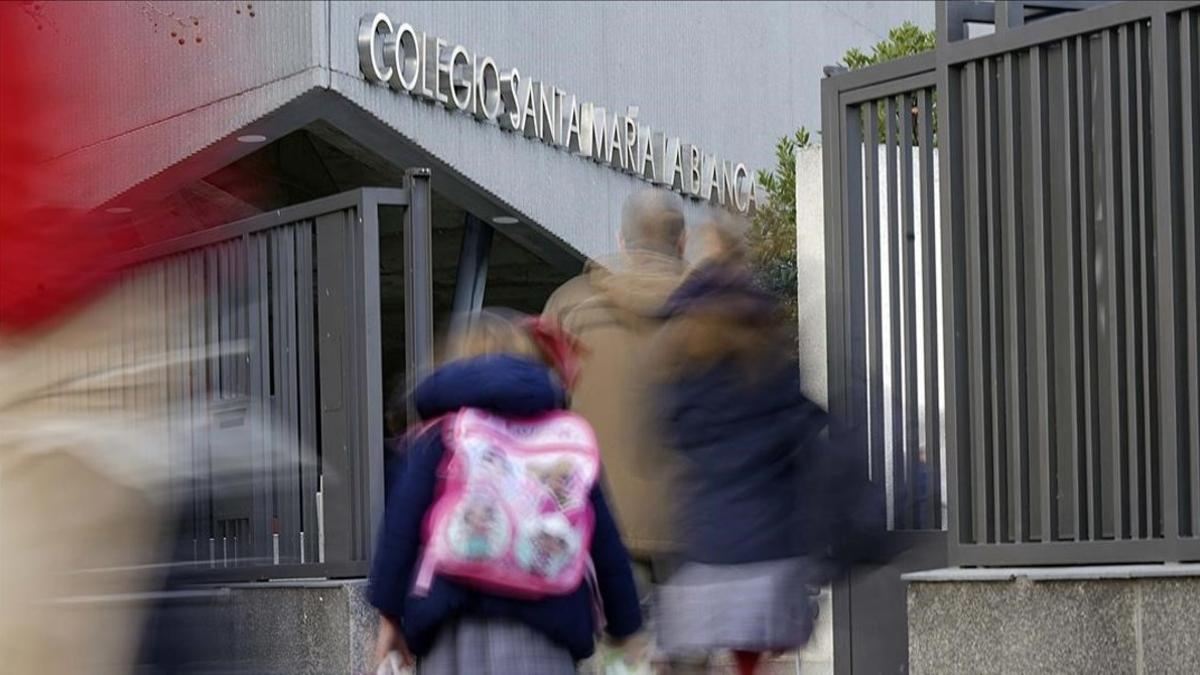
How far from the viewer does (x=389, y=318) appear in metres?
9.30

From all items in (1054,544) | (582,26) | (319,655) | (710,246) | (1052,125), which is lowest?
(319,655)

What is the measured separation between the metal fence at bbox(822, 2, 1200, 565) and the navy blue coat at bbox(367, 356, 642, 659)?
1.68 m

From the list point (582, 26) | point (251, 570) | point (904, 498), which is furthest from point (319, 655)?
point (582, 26)

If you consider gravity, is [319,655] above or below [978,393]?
below

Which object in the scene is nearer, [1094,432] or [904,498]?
[1094,432]

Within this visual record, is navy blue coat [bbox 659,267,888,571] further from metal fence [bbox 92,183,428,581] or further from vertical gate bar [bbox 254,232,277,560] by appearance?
vertical gate bar [bbox 254,232,277,560]

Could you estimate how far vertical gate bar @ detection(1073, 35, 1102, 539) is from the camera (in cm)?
640

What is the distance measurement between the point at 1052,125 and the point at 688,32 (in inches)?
686

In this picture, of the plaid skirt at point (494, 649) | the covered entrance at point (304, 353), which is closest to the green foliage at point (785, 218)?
the covered entrance at point (304, 353)

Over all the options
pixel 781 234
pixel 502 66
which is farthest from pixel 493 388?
pixel 502 66

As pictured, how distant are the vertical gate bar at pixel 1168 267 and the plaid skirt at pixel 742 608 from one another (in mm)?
1227

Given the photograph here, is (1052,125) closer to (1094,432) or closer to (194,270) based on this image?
A: (1094,432)

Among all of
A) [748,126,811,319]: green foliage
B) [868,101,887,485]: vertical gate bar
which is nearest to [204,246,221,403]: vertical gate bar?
[868,101,887,485]: vertical gate bar

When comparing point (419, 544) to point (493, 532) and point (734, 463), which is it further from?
point (734, 463)
